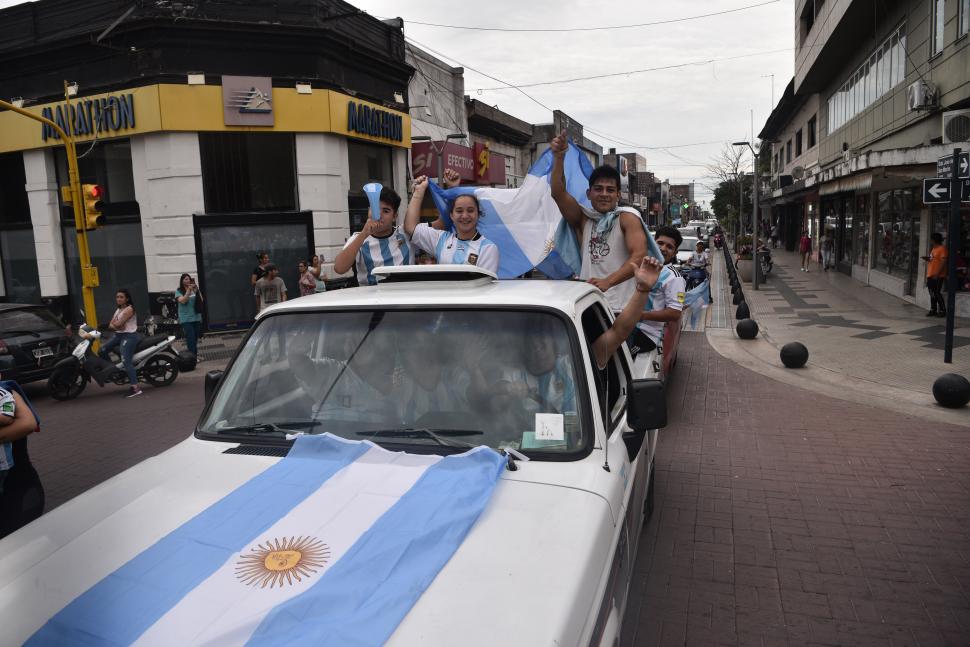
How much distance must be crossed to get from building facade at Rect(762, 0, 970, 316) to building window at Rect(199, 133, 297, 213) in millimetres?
13144

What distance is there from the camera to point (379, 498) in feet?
8.16

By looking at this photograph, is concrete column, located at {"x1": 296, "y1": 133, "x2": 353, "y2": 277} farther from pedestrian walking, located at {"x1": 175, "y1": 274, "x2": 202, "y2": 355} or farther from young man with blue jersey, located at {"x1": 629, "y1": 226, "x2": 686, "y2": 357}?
young man with blue jersey, located at {"x1": 629, "y1": 226, "x2": 686, "y2": 357}

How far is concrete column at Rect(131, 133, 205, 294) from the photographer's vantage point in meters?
16.0

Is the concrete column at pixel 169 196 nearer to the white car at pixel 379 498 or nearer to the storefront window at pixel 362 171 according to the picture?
the storefront window at pixel 362 171

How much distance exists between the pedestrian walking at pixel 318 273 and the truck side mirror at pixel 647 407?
41.9ft

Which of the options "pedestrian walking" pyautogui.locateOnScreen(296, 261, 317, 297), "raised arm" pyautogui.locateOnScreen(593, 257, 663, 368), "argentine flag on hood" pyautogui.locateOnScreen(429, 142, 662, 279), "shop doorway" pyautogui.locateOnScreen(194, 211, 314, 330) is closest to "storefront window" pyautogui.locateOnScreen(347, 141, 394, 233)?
"shop doorway" pyautogui.locateOnScreen(194, 211, 314, 330)

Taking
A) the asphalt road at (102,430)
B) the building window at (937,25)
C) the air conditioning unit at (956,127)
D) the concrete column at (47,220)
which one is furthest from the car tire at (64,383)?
the building window at (937,25)

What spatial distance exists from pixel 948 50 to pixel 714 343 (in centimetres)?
765

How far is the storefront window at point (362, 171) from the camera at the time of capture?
1825cm

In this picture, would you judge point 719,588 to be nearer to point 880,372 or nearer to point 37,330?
point 880,372

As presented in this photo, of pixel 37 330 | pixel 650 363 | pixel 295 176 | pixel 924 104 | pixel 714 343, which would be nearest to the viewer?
pixel 650 363

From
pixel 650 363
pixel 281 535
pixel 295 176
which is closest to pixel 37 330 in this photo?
pixel 295 176

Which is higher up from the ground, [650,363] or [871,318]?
[650,363]

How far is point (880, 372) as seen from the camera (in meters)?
10.0
